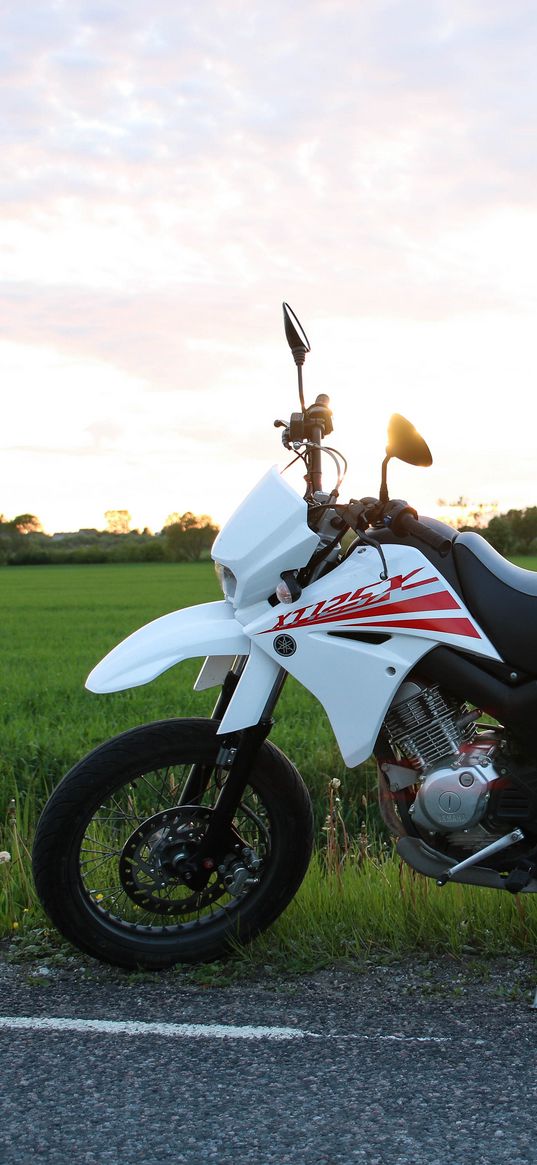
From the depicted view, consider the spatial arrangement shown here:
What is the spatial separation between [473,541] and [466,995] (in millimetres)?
1422

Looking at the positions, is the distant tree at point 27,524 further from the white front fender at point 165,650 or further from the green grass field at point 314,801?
the white front fender at point 165,650

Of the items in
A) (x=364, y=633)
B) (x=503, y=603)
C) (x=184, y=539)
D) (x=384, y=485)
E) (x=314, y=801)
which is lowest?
(x=314, y=801)

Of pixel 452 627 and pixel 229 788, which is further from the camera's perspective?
pixel 229 788

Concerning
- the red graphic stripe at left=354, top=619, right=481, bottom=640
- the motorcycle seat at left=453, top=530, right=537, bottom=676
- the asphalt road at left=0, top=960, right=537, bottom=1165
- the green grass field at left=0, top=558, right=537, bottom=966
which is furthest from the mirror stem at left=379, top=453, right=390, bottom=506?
the asphalt road at left=0, top=960, right=537, bottom=1165

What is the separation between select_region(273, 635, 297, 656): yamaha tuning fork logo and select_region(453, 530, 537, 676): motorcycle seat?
22.2 inches

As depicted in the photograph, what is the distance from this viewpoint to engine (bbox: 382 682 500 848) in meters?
3.31

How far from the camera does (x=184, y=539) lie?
68.1 metres

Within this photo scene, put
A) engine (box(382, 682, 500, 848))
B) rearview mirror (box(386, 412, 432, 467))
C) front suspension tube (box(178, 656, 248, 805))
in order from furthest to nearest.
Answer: front suspension tube (box(178, 656, 248, 805)) → engine (box(382, 682, 500, 848)) → rearview mirror (box(386, 412, 432, 467))

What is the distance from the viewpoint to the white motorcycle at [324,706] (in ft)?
11.0

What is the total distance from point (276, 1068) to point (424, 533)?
1609mm

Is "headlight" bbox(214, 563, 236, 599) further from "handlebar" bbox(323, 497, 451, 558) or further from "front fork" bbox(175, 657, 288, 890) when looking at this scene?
"handlebar" bbox(323, 497, 451, 558)

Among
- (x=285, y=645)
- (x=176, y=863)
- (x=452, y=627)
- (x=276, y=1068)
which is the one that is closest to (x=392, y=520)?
(x=452, y=627)

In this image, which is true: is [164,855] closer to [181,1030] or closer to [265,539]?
[181,1030]

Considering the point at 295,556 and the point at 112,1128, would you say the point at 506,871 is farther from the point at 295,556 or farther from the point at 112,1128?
the point at 112,1128
